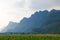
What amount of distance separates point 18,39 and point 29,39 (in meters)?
2.68

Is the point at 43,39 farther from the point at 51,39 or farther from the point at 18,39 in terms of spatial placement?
the point at 18,39

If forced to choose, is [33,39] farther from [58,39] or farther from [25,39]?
[58,39]

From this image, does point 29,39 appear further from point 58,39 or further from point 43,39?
point 58,39

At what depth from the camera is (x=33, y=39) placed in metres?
44.2

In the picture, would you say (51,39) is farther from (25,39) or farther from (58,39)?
(25,39)

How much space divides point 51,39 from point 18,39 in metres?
7.84

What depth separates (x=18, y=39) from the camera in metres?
44.4

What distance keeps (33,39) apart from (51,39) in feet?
14.0

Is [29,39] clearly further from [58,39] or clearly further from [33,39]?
[58,39]

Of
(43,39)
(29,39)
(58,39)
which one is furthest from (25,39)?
(58,39)

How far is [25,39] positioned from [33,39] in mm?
1965

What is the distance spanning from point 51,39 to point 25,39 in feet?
20.3

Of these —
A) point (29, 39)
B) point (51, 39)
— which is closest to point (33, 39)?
point (29, 39)

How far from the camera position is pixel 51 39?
44.3 meters
